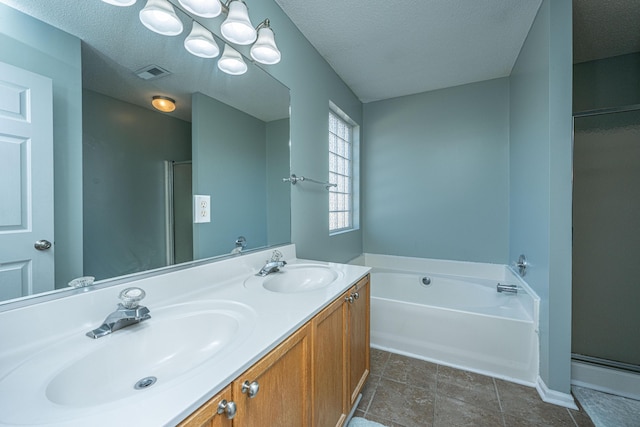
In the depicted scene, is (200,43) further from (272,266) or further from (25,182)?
(272,266)

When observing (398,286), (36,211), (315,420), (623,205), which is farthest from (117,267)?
(623,205)

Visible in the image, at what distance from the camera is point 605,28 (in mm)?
1758

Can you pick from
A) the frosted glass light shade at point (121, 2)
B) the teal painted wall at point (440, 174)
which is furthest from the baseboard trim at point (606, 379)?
the frosted glass light shade at point (121, 2)

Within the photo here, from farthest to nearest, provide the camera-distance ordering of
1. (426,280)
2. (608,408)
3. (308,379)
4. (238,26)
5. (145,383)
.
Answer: (426,280)
(608,408)
(238,26)
(308,379)
(145,383)

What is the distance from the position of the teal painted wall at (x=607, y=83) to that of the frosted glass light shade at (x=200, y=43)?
2795mm

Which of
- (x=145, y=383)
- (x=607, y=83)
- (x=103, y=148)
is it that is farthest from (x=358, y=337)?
(x=607, y=83)

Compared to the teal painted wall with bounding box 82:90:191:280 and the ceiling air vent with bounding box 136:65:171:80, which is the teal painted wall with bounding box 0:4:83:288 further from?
the ceiling air vent with bounding box 136:65:171:80

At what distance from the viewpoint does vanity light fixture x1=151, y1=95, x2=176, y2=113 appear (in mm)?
1015

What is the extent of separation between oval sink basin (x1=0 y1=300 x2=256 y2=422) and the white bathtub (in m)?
1.57

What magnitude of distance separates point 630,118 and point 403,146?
1.72 meters

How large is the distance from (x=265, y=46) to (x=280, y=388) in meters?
1.54

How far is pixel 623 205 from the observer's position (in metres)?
1.89

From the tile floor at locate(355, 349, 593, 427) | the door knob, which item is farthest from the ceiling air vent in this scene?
the tile floor at locate(355, 349, 593, 427)

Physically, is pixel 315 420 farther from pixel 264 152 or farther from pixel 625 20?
pixel 625 20
